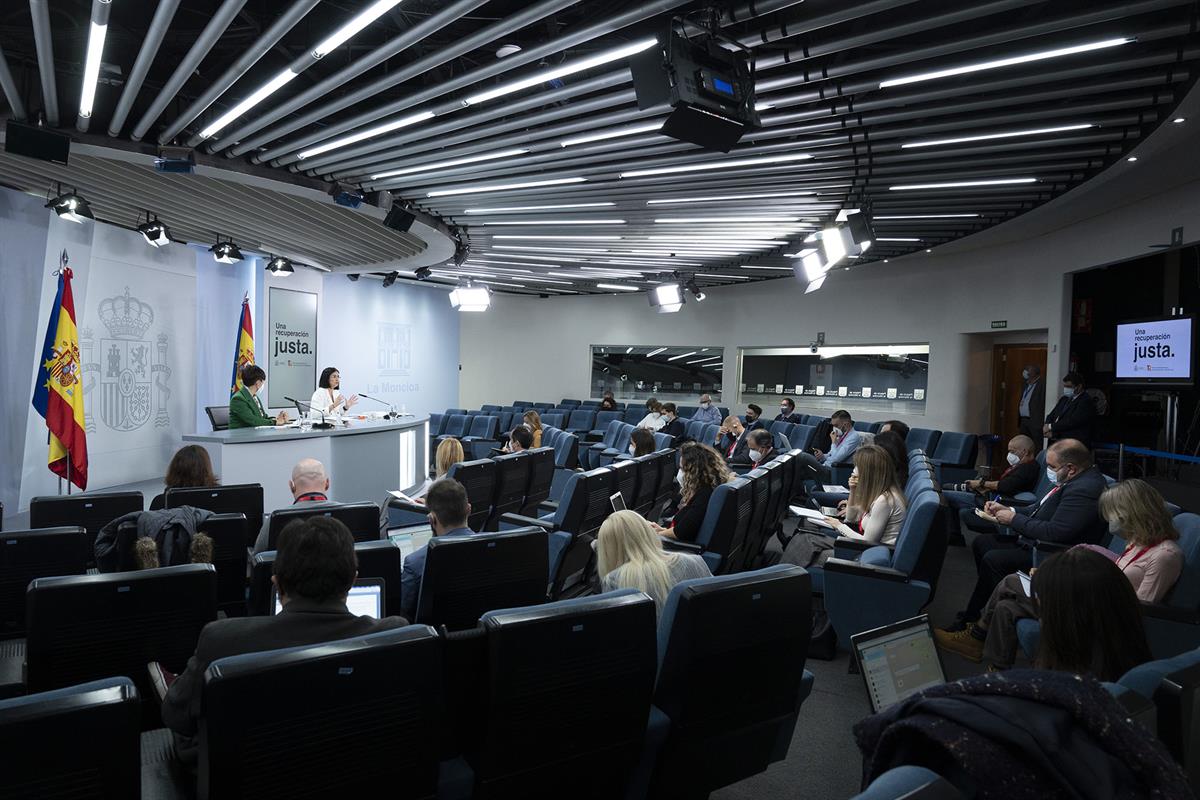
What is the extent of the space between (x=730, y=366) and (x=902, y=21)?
11.8m

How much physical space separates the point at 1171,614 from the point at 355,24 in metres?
4.70

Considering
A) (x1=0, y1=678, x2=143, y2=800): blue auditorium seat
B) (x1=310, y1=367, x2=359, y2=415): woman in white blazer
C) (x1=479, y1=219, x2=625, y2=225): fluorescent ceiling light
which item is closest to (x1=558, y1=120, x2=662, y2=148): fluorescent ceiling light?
(x1=479, y1=219, x2=625, y2=225): fluorescent ceiling light

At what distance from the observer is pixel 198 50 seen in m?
4.55

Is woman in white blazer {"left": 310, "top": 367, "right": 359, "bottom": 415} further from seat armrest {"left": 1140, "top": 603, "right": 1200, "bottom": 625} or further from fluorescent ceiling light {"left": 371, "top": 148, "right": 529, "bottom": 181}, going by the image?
seat armrest {"left": 1140, "top": 603, "right": 1200, "bottom": 625}

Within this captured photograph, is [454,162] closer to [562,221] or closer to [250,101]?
[250,101]

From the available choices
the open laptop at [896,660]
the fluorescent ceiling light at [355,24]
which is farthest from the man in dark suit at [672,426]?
the open laptop at [896,660]

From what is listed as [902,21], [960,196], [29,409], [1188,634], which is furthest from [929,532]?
[29,409]

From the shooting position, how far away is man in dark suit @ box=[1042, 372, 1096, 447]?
7715 millimetres

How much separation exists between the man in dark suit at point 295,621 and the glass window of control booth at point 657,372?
14145mm

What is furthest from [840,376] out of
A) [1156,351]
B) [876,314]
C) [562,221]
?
[562,221]

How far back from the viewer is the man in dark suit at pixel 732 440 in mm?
9117

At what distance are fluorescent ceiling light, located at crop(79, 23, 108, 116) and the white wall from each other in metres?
8.74

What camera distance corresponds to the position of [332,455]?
7.99 m

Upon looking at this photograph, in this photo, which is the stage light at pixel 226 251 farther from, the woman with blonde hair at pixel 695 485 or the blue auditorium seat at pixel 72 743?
the blue auditorium seat at pixel 72 743
